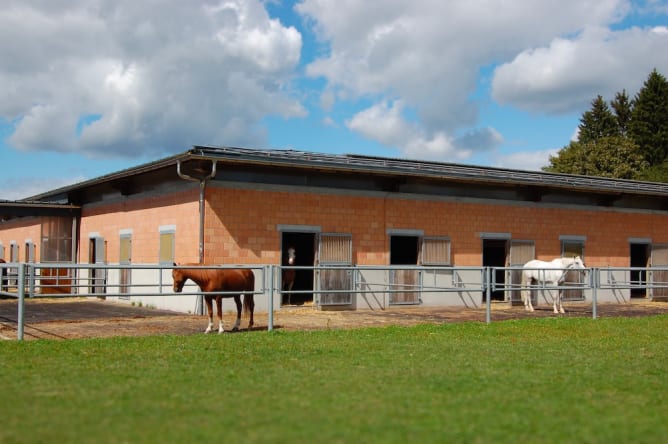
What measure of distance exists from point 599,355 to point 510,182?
10.5 metres

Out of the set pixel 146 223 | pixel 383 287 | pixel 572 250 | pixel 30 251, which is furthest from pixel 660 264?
pixel 30 251

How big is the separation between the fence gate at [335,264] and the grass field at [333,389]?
5920 mm

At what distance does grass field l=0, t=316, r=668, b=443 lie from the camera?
17.4 feet

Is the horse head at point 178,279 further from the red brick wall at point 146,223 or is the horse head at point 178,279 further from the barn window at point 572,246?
the barn window at point 572,246

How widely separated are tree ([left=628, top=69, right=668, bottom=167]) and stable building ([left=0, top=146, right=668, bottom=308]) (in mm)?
30610

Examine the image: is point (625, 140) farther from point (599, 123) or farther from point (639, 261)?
point (639, 261)

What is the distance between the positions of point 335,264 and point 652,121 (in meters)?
43.6

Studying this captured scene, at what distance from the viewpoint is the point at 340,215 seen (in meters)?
18.0

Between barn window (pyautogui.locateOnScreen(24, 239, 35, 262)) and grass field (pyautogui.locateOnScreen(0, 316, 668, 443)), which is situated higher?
barn window (pyautogui.locateOnScreen(24, 239, 35, 262))

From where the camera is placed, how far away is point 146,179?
19.0 meters

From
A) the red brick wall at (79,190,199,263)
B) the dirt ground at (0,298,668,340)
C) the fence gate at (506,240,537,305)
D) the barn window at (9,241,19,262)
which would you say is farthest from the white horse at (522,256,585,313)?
the barn window at (9,241,19,262)

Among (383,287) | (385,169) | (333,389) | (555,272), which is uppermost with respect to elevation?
(385,169)

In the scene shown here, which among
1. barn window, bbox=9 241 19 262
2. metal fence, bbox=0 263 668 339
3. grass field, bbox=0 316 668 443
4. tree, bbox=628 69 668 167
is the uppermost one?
tree, bbox=628 69 668 167

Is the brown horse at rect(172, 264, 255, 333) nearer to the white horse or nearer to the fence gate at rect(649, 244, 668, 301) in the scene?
the white horse
